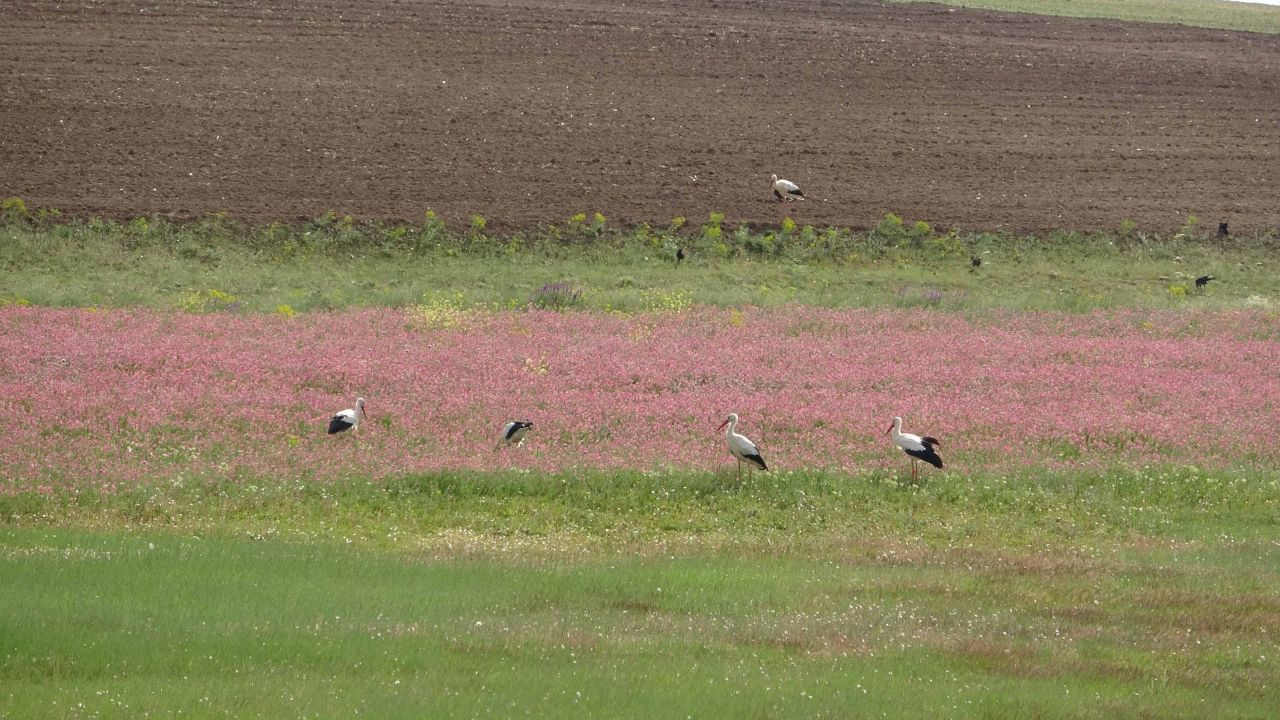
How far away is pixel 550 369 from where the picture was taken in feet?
80.5

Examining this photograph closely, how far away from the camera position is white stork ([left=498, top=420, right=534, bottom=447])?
19.5m

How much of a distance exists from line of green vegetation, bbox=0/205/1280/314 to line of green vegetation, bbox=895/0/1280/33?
104 feet

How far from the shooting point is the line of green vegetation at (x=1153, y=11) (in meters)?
72.8

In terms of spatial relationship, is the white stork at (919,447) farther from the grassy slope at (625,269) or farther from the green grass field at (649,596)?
the grassy slope at (625,269)

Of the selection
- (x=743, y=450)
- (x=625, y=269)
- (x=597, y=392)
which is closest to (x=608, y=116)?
(x=625, y=269)

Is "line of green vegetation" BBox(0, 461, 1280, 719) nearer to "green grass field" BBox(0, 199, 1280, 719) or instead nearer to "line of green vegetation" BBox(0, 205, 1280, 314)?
"green grass field" BBox(0, 199, 1280, 719)

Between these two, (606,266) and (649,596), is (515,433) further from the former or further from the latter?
(606,266)

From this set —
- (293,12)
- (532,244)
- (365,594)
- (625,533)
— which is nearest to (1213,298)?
(532,244)

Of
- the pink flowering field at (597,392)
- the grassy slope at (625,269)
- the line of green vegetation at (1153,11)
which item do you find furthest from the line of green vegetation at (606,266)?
the line of green vegetation at (1153,11)

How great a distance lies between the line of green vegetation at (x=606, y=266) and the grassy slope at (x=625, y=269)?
0.06m

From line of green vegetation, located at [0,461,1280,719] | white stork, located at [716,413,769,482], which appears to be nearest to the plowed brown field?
white stork, located at [716,413,769,482]

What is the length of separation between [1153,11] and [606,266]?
173 ft

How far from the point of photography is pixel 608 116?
160 feet

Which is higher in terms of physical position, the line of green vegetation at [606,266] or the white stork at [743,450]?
the white stork at [743,450]
